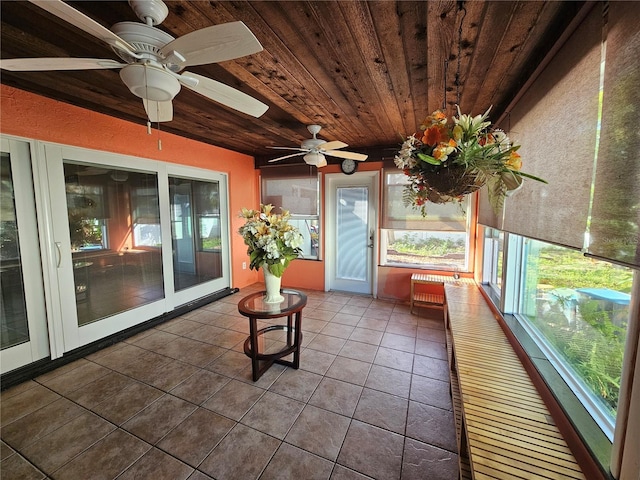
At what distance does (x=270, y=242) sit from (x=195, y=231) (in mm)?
2261

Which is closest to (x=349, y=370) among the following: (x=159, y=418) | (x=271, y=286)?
(x=271, y=286)

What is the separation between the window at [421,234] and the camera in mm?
3840

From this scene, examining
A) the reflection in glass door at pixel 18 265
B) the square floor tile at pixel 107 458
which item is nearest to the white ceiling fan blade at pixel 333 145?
the reflection in glass door at pixel 18 265

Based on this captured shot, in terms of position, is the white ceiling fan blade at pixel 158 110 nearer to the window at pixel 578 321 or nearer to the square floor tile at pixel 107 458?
the square floor tile at pixel 107 458

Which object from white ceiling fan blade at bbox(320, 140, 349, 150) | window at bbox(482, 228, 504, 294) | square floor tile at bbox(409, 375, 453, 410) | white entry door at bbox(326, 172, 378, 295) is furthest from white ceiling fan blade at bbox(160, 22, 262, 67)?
white entry door at bbox(326, 172, 378, 295)

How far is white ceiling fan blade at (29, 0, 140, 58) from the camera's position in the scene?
2.85 ft

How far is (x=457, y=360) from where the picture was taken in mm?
1841

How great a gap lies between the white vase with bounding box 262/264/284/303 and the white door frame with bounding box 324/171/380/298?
88.3 inches

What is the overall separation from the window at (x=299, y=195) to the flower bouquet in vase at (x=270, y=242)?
2.23 m

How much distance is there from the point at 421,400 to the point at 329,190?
10.9ft

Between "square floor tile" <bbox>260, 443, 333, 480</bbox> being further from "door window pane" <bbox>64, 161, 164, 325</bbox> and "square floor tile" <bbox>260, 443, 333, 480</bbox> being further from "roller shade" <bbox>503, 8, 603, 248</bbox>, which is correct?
"door window pane" <bbox>64, 161, 164, 325</bbox>

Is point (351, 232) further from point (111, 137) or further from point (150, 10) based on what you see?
point (150, 10)

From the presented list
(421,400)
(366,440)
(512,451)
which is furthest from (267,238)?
(512,451)

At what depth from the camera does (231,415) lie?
1.95m
